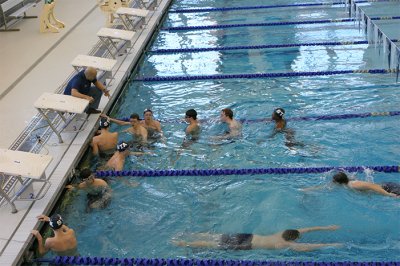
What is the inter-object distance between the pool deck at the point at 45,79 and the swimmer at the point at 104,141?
141 millimetres

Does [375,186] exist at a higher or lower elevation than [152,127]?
lower

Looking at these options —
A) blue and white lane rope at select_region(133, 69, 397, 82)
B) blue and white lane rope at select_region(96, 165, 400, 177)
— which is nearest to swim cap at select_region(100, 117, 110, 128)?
blue and white lane rope at select_region(96, 165, 400, 177)

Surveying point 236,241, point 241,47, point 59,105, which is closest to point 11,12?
point 241,47

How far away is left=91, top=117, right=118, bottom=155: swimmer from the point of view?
5816 millimetres

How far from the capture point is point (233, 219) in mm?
4711

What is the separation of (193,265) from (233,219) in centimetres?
95

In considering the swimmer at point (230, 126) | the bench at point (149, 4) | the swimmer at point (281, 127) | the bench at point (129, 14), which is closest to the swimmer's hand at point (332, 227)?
the swimmer at point (281, 127)

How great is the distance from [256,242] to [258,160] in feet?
4.98

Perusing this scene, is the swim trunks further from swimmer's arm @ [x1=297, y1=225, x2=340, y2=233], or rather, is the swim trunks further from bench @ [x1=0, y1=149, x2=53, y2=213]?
bench @ [x1=0, y1=149, x2=53, y2=213]

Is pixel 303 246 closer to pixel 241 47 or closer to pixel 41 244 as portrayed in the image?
pixel 41 244

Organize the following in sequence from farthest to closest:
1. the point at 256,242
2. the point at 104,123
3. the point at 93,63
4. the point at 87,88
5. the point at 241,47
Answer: the point at 241,47 < the point at 93,63 < the point at 87,88 < the point at 104,123 < the point at 256,242

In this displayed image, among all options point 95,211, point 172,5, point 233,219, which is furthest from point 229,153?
point 172,5

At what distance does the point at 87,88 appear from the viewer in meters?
6.42

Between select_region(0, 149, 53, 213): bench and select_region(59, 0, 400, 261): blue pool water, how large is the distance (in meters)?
0.46
